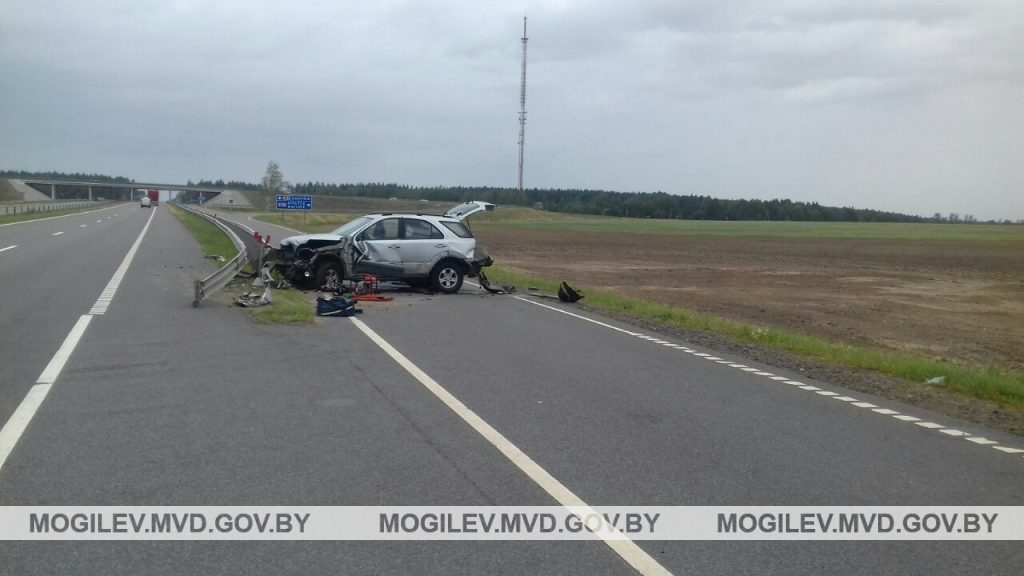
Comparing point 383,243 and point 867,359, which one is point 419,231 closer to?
point 383,243

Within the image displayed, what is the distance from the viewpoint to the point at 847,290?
96.5ft

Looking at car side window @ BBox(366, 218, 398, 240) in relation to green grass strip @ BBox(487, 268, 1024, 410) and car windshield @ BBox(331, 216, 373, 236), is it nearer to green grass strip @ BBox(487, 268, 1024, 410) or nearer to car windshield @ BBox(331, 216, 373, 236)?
car windshield @ BBox(331, 216, 373, 236)

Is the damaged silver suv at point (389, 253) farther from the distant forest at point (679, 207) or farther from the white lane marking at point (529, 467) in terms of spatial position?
the distant forest at point (679, 207)

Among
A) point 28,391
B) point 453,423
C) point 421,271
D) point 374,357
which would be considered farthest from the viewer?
point 421,271

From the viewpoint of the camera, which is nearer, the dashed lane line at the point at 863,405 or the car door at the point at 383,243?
the dashed lane line at the point at 863,405

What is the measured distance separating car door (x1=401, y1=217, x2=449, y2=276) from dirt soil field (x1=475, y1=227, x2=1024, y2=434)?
6366 mm

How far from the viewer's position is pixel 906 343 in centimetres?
1741

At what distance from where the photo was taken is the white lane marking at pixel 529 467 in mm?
4847

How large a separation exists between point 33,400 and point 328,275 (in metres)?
10.7

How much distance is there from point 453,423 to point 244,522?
2.64 metres

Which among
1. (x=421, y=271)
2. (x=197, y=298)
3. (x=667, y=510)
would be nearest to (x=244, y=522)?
(x=667, y=510)

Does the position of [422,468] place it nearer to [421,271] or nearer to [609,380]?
[609,380]

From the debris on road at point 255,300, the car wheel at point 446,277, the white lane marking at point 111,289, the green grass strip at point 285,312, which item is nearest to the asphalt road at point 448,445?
the green grass strip at point 285,312

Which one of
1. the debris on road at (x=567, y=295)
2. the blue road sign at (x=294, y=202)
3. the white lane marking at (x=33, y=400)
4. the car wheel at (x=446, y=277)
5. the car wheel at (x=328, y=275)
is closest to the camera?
the white lane marking at (x=33, y=400)
